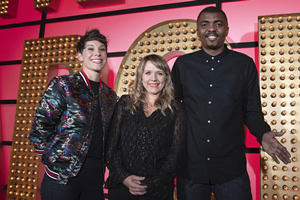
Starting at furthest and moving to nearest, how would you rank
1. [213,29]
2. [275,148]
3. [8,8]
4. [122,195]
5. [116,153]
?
[8,8]
[213,29]
[116,153]
[122,195]
[275,148]

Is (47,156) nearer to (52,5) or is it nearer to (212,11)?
(212,11)

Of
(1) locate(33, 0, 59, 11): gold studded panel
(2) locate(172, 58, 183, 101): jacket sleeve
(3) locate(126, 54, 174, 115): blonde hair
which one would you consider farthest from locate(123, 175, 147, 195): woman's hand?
(1) locate(33, 0, 59, 11): gold studded panel

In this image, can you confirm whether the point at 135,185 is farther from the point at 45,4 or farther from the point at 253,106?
the point at 45,4

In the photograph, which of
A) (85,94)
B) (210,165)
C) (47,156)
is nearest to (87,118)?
(85,94)

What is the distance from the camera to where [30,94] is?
12.0ft

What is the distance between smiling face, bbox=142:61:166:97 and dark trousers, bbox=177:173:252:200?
2.67 feet

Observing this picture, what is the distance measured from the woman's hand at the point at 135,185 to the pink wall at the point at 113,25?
169 centimetres

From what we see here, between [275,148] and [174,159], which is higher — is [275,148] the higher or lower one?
the higher one

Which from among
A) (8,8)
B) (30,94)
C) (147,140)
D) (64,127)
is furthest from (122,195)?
(8,8)

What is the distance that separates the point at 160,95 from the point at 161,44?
3.98 ft

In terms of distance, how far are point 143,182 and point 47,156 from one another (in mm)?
824

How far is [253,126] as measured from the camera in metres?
1.97

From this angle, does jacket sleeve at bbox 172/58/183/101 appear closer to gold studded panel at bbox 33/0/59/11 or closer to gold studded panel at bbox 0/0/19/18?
gold studded panel at bbox 33/0/59/11

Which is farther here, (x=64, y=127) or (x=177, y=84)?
(x=177, y=84)
